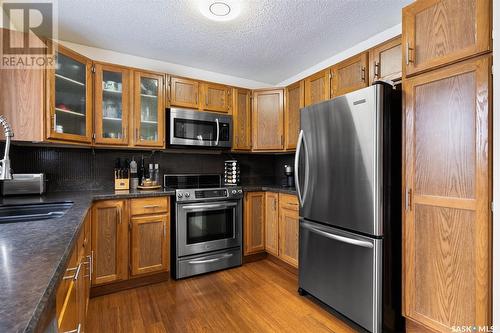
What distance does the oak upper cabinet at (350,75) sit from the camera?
2244 millimetres

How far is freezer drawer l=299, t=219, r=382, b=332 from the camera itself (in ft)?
5.44

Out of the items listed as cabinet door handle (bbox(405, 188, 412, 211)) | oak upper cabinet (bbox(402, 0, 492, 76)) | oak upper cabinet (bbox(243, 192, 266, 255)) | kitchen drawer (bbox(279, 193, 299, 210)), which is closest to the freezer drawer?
cabinet door handle (bbox(405, 188, 412, 211))

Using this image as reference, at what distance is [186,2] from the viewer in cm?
196

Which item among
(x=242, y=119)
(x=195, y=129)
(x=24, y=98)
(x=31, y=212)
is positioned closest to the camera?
(x=31, y=212)

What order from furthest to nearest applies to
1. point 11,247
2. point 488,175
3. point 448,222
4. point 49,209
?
point 49,209, point 448,222, point 488,175, point 11,247

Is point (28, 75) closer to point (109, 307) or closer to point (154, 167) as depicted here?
point (154, 167)

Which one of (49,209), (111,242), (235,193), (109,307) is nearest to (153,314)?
(109,307)

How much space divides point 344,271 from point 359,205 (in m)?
0.51

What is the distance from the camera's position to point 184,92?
9.68ft

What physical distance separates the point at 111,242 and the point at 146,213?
381mm

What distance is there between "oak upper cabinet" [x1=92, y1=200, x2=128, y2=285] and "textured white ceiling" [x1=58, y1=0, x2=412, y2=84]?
1.61 m

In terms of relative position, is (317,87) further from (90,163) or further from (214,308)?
(90,163)

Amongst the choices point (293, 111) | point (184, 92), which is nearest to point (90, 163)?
point (184, 92)

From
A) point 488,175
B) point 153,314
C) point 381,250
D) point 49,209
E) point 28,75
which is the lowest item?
point 153,314
